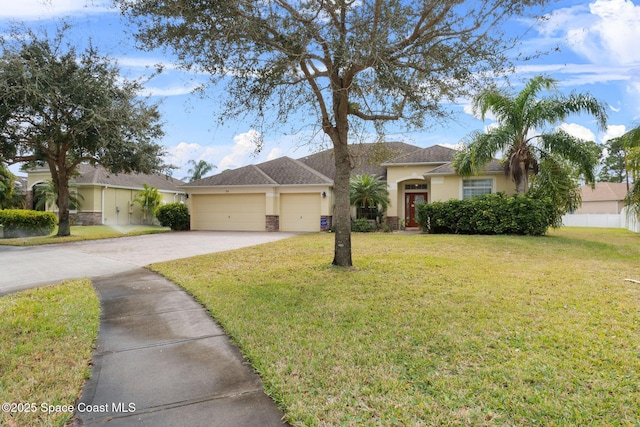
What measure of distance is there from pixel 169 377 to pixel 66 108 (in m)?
15.2

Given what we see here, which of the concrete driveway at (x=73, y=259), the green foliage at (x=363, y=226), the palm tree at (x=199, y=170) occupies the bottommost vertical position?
the concrete driveway at (x=73, y=259)

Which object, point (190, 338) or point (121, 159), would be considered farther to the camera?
point (121, 159)

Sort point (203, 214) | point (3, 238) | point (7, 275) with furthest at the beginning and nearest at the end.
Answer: point (203, 214) → point (3, 238) → point (7, 275)

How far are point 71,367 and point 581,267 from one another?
32.3 feet

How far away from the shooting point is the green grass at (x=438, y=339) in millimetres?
2912

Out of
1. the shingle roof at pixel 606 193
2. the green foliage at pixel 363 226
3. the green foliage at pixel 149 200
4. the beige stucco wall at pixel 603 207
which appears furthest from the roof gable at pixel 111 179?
the shingle roof at pixel 606 193

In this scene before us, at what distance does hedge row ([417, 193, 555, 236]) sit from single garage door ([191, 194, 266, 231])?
32.4 feet

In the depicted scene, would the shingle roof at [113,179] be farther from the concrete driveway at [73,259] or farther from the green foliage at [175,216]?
the concrete driveway at [73,259]

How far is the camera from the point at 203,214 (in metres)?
23.1

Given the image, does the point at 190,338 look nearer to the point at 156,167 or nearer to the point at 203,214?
the point at 156,167

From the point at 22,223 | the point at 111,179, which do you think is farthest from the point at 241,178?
the point at 111,179

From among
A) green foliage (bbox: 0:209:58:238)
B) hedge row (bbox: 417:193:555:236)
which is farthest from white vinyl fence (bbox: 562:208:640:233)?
green foliage (bbox: 0:209:58:238)

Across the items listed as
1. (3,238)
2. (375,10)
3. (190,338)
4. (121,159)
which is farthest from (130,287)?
(3,238)

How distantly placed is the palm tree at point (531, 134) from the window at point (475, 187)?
6.90ft
